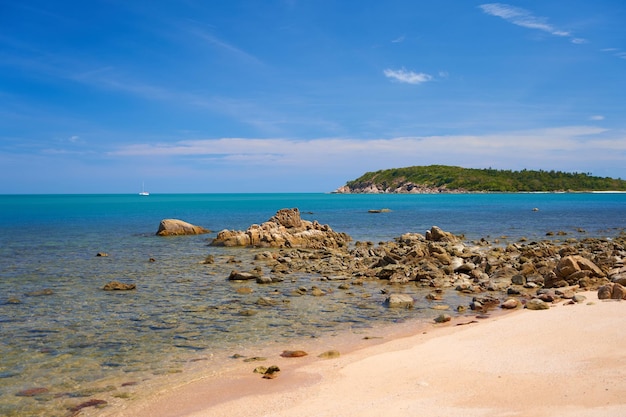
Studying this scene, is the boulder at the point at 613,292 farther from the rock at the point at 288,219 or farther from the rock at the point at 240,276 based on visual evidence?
the rock at the point at 288,219

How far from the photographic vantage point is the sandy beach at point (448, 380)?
7434mm

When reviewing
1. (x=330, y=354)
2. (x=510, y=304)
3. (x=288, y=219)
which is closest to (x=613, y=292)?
(x=510, y=304)

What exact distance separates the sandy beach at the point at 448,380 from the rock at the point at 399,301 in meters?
4.76

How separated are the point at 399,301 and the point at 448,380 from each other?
29.3 ft

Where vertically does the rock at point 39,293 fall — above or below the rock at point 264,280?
above

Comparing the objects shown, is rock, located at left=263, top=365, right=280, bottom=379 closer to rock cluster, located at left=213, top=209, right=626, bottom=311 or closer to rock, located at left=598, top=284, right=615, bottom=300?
rock cluster, located at left=213, top=209, right=626, bottom=311

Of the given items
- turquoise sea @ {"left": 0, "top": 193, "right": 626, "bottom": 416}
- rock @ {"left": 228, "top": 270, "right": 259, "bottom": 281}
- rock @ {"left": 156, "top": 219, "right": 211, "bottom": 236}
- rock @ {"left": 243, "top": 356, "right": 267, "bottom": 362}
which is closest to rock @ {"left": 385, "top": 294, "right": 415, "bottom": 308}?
turquoise sea @ {"left": 0, "top": 193, "right": 626, "bottom": 416}

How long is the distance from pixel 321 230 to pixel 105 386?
1283 inches

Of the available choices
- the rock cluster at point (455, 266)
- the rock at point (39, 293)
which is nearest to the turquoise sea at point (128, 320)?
the rock at point (39, 293)

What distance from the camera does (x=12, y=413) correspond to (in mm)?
8781

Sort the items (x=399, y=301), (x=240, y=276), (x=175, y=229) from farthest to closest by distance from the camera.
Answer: (x=175, y=229) → (x=240, y=276) → (x=399, y=301)

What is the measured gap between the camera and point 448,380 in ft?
28.7

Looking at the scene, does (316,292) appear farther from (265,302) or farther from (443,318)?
(443,318)

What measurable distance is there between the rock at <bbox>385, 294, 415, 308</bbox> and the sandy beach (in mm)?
4756
